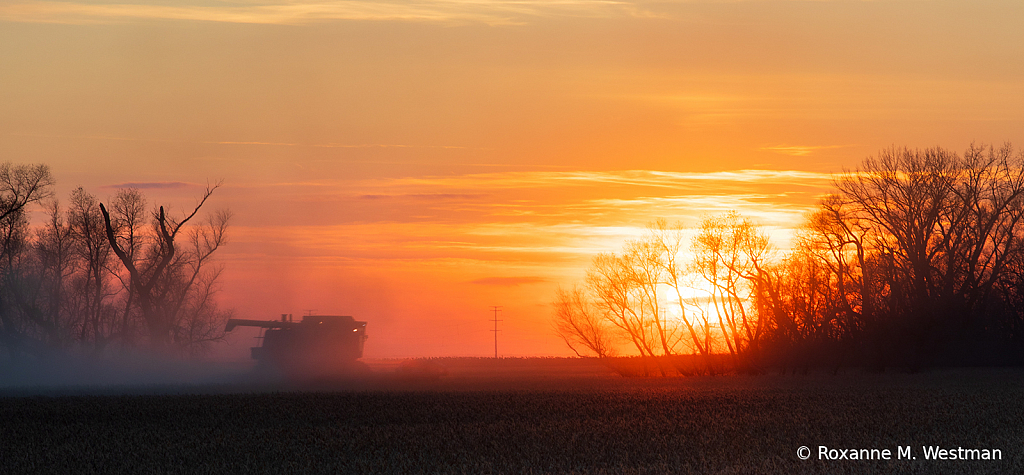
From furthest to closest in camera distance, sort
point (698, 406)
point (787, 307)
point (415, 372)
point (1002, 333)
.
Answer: point (415, 372) < point (1002, 333) < point (787, 307) < point (698, 406)

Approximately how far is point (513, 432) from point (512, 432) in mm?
29

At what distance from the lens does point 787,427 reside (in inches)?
786

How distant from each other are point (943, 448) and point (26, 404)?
28671 millimetres

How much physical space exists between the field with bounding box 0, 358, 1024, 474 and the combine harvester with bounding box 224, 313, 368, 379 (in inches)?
1319

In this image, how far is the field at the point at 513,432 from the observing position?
50.2ft

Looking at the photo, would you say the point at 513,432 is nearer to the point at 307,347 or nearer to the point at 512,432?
the point at 512,432

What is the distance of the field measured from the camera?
15.3 meters

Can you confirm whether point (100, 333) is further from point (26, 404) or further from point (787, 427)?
point (787, 427)

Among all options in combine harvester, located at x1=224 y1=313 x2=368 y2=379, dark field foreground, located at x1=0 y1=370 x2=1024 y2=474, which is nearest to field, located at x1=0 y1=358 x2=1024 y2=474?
dark field foreground, located at x1=0 y1=370 x2=1024 y2=474

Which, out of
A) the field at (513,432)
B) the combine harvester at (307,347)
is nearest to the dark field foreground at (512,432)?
the field at (513,432)

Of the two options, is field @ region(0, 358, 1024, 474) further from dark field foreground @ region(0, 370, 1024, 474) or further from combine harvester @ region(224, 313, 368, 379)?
combine harvester @ region(224, 313, 368, 379)

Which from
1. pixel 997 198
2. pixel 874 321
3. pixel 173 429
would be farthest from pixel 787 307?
pixel 173 429

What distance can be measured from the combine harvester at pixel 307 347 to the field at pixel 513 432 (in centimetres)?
3351

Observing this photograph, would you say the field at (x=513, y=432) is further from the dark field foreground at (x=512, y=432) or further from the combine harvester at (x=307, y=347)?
the combine harvester at (x=307, y=347)
